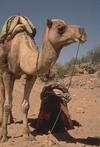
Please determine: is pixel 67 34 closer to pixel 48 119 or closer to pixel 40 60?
pixel 40 60

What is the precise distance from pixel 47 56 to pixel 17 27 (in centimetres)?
173

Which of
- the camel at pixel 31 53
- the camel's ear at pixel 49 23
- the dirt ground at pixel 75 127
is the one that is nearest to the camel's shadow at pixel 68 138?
the dirt ground at pixel 75 127

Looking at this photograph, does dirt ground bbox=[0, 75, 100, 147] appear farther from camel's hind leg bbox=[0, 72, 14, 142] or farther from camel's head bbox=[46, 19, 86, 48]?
camel's head bbox=[46, 19, 86, 48]

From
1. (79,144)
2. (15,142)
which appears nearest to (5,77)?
(15,142)

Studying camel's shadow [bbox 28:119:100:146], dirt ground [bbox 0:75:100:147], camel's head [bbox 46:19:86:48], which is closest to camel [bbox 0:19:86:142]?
camel's head [bbox 46:19:86:48]

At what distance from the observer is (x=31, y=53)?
693 cm

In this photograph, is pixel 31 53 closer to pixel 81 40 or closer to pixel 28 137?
pixel 81 40

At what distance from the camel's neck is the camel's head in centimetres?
9

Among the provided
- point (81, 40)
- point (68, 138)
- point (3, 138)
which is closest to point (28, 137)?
point (3, 138)

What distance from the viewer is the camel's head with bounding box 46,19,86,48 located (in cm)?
608

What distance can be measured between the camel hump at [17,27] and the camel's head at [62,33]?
154 cm

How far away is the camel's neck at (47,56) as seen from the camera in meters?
6.34

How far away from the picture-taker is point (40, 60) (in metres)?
6.54

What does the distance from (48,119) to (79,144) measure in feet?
4.58
